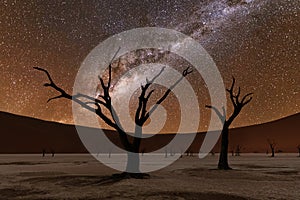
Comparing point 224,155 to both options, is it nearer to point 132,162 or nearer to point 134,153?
point 132,162

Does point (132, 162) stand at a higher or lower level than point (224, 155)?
lower

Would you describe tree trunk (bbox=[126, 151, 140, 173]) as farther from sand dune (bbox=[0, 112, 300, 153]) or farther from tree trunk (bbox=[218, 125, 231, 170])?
sand dune (bbox=[0, 112, 300, 153])

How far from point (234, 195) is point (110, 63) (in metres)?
12.0

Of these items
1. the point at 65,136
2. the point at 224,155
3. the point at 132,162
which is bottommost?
the point at 132,162

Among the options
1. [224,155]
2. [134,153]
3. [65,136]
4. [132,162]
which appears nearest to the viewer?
[134,153]

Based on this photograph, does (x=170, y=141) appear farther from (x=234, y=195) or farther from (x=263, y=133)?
(x=234, y=195)

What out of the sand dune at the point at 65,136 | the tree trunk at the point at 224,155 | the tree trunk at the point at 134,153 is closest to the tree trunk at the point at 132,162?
the tree trunk at the point at 134,153

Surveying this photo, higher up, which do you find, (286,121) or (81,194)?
(286,121)

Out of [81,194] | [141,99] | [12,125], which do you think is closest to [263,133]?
[12,125]

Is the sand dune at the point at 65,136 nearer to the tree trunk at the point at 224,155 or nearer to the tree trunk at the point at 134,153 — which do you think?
the tree trunk at the point at 224,155

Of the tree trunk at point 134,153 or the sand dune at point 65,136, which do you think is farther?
the sand dune at point 65,136

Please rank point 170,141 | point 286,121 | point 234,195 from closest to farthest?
point 234,195 < point 286,121 < point 170,141

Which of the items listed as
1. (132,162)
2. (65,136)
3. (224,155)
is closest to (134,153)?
(132,162)

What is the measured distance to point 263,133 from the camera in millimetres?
112750
